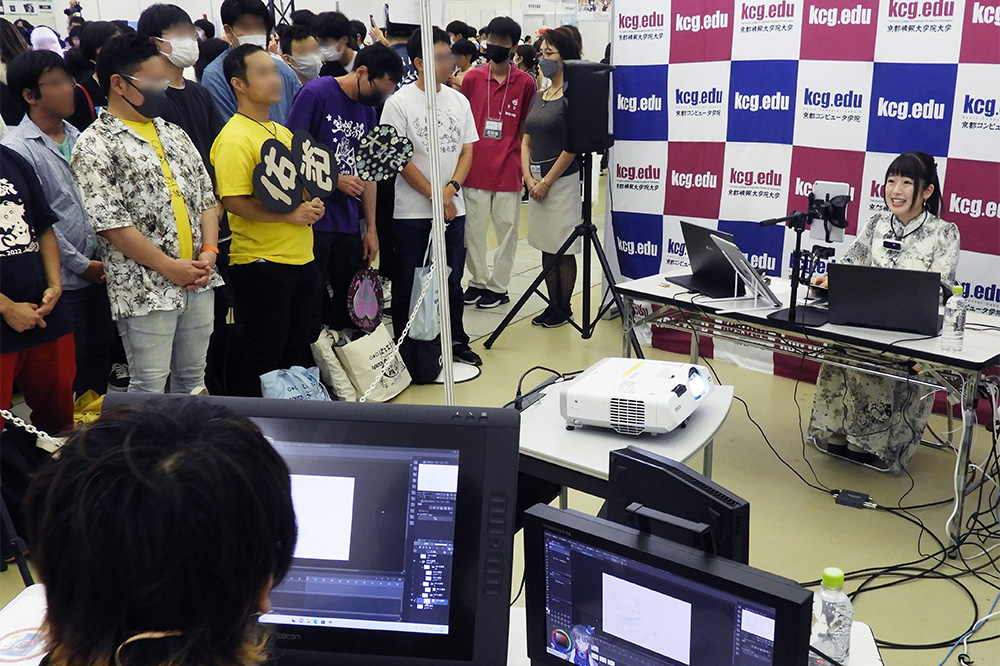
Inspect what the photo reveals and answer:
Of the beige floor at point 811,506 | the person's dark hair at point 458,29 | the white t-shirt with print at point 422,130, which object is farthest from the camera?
the person's dark hair at point 458,29

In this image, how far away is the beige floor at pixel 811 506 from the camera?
2.49 meters

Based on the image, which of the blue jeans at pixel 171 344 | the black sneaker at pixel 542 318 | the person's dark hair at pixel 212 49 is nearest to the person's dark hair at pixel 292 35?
the person's dark hair at pixel 212 49

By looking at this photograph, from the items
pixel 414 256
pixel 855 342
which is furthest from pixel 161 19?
pixel 855 342

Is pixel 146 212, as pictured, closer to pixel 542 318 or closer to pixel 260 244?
pixel 260 244

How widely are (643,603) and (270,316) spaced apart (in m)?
2.62

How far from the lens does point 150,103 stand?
279 cm

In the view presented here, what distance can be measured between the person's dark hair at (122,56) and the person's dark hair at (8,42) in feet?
3.76

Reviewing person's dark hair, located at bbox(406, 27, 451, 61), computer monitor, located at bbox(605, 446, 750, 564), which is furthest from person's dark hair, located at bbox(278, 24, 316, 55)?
computer monitor, located at bbox(605, 446, 750, 564)

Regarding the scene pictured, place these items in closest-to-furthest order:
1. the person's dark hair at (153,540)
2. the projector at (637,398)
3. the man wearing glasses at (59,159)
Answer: the person's dark hair at (153,540), the projector at (637,398), the man wearing glasses at (59,159)

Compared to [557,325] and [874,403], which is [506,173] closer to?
[557,325]

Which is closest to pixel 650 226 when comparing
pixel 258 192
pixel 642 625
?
pixel 258 192

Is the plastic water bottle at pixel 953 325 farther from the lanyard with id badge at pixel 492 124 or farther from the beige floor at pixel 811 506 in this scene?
the lanyard with id badge at pixel 492 124

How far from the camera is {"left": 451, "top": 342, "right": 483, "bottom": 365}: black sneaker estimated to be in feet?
14.7

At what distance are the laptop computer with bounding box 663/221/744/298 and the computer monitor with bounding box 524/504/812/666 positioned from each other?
7.42 feet
